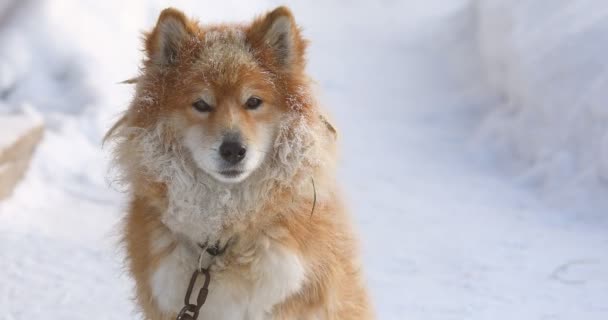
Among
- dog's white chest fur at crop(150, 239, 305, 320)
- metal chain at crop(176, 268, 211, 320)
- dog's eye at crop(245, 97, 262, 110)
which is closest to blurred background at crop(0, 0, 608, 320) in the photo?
dog's eye at crop(245, 97, 262, 110)

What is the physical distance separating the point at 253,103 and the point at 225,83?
11cm

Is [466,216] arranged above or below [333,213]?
above

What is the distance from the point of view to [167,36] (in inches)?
106

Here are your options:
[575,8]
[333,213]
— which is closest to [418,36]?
[575,8]

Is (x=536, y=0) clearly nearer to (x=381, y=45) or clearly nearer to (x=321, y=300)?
(x=381, y=45)

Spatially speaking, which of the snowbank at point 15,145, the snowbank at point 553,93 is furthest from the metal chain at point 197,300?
the snowbank at point 553,93

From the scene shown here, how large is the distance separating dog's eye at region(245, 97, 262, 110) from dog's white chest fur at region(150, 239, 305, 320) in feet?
1.43

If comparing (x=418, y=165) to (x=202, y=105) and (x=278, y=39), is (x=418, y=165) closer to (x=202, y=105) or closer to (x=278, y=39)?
(x=278, y=39)

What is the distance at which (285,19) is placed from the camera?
2666 mm

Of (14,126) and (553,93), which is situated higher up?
(553,93)

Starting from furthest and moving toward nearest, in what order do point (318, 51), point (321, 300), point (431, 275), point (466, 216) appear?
1. point (318, 51)
2. point (466, 216)
3. point (431, 275)
4. point (321, 300)

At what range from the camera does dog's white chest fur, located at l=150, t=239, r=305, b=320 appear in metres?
2.52

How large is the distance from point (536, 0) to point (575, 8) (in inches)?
32.8

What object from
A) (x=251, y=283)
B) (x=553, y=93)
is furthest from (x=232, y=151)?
(x=553, y=93)
